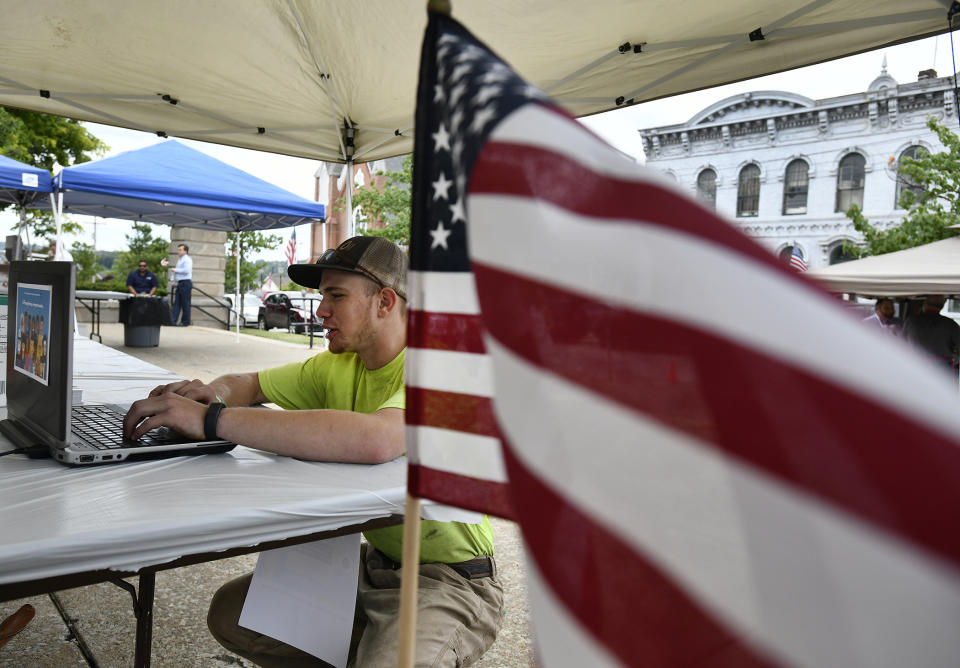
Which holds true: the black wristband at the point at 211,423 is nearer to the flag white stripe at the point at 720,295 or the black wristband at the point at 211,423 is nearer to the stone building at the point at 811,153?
the flag white stripe at the point at 720,295

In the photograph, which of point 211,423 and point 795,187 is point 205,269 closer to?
point 211,423

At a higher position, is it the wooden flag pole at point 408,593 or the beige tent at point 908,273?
the beige tent at point 908,273

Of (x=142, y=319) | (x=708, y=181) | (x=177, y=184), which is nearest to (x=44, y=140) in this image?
(x=142, y=319)

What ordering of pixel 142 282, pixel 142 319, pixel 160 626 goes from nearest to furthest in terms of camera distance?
pixel 160 626
pixel 142 319
pixel 142 282

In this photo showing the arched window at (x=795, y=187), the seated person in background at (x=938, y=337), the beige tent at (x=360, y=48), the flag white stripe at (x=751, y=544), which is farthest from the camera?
the arched window at (x=795, y=187)

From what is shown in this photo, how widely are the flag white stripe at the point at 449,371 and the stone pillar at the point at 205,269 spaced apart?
62.2 ft

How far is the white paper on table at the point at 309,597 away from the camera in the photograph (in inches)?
67.7

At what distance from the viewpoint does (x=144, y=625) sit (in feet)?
5.64

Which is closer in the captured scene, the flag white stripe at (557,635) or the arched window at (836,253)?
the flag white stripe at (557,635)

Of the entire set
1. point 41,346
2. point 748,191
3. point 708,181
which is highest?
point 708,181

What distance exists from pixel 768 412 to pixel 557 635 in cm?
32

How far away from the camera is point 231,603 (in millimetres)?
1874

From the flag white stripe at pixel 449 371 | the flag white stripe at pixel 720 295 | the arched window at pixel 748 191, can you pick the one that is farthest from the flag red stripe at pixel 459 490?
the arched window at pixel 748 191

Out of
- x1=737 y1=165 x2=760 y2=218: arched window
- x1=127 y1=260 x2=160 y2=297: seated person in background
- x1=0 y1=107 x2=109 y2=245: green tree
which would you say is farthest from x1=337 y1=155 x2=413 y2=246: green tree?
x1=737 y1=165 x2=760 y2=218: arched window
